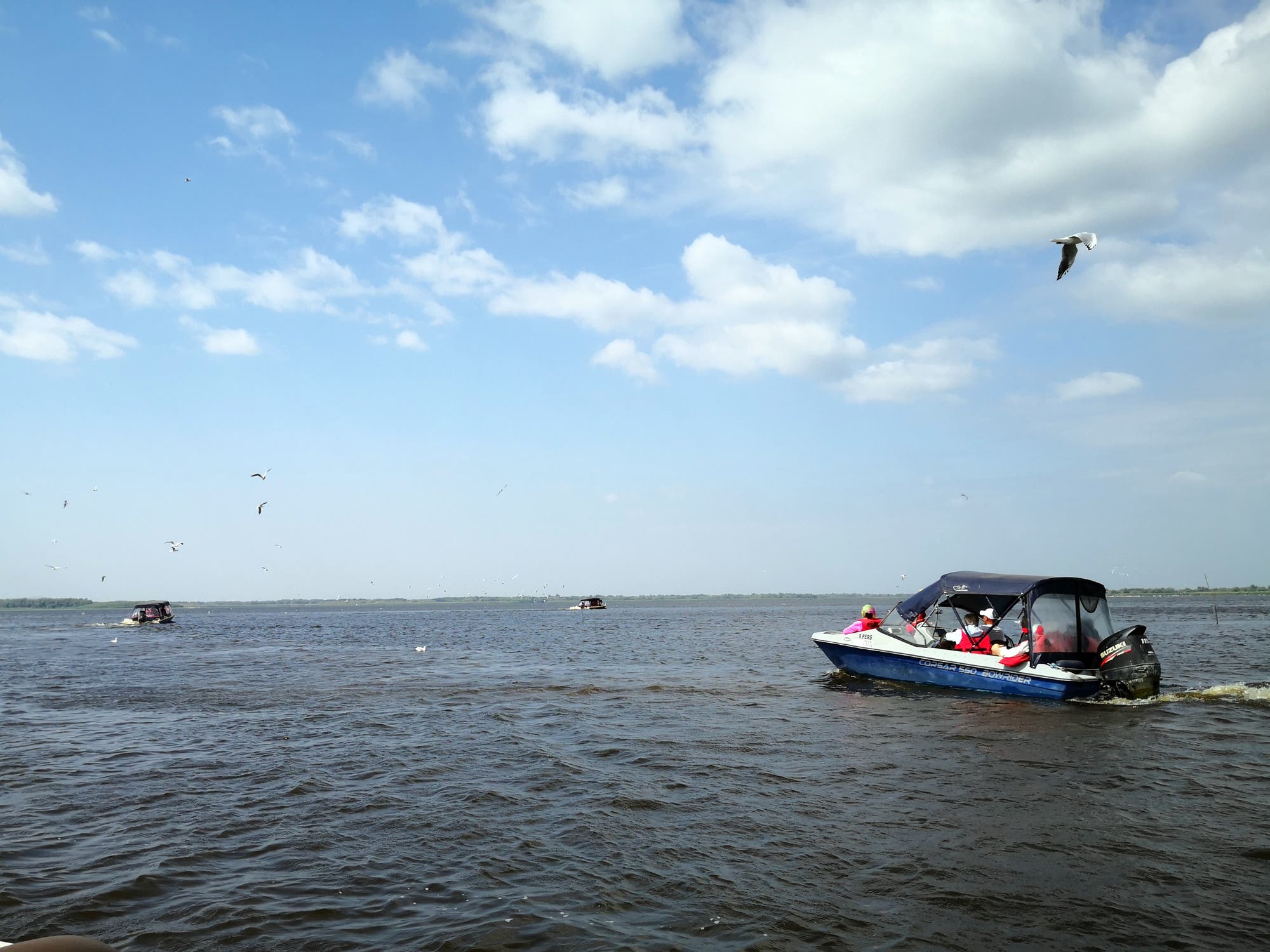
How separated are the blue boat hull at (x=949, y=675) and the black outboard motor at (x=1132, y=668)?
0.48 metres

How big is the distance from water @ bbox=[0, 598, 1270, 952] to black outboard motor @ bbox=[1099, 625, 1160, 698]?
0.40 meters

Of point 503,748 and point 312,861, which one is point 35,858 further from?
point 503,748

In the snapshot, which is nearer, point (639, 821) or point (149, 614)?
point (639, 821)

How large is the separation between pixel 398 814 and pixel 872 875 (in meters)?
5.89

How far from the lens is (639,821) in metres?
9.65

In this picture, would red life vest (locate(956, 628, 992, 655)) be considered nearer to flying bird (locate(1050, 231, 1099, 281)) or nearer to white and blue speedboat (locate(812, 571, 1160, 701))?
white and blue speedboat (locate(812, 571, 1160, 701))

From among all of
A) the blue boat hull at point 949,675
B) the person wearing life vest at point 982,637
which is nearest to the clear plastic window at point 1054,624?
the blue boat hull at point 949,675

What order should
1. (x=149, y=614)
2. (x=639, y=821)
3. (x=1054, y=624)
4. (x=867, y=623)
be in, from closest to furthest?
(x=639, y=821) → (x=1054, y=624) → (x=867, y=623) → (x=149, y=614)

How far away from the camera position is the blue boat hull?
18.3 metres

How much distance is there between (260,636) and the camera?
5759 cm

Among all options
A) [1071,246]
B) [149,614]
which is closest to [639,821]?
[1071,246]

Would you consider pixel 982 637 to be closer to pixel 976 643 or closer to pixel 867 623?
pixel 976 643

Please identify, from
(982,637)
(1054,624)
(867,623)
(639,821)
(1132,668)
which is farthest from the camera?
(867,623)

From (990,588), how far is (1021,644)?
5.34 ft
